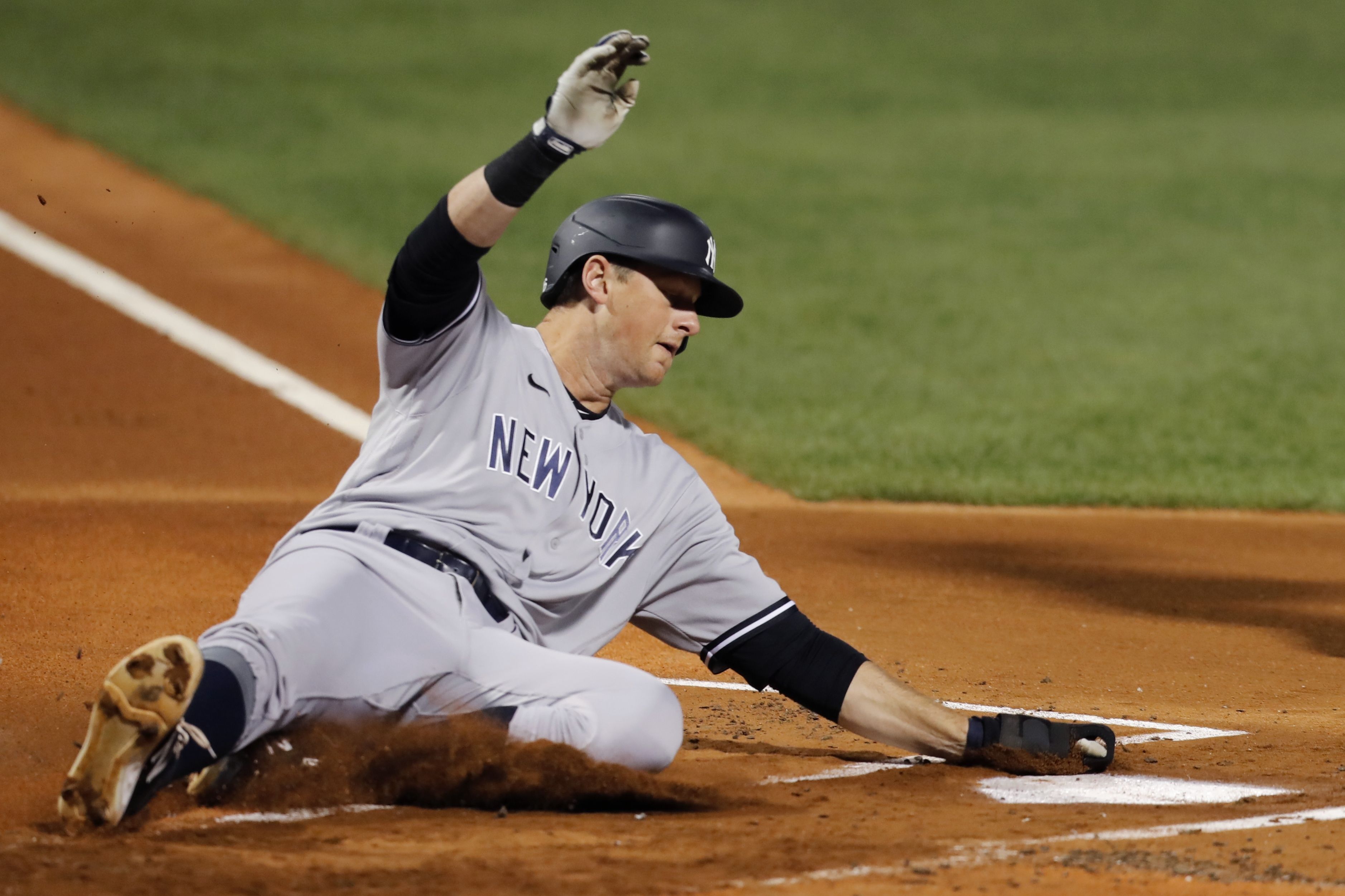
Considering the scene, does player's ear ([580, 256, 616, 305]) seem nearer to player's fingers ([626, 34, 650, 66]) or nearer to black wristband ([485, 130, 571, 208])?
black wristband ([485, 130, 571, 208])

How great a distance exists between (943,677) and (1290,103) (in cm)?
1860

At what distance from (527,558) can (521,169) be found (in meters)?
0.93

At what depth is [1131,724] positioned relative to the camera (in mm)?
4887

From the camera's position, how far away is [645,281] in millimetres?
4125

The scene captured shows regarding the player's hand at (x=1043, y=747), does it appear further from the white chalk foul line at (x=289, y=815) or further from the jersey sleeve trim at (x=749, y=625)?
the white chalk foul line at (x=289, y=815)

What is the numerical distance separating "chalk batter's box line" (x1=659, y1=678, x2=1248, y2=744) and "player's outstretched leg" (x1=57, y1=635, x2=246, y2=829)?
5.11ft

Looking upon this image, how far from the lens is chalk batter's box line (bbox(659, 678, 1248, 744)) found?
15.4ft

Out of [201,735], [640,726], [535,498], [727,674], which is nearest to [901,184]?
→ [727,674]

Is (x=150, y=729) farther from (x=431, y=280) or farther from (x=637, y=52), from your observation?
(x=637, y=52)

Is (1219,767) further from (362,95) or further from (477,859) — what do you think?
(362,95)

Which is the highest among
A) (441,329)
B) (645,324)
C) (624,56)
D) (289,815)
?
(624,56)

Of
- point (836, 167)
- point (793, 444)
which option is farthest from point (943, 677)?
point (836, 167)

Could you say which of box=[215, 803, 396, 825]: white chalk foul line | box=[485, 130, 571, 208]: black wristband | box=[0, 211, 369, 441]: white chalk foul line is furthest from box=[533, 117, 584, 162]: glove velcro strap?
box=[0, 211, 369, 441]: white chalk foul line

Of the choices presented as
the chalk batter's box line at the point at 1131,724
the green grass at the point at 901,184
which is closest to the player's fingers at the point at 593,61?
the chalk batter's box line at the point at 1131,724
